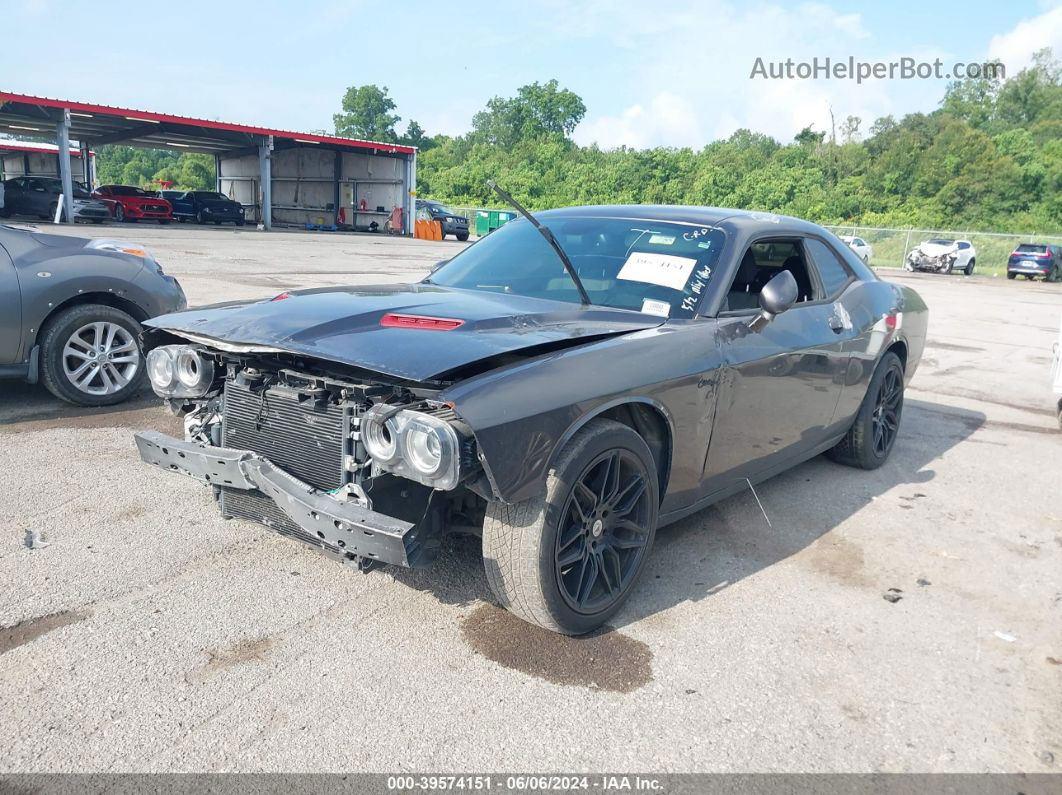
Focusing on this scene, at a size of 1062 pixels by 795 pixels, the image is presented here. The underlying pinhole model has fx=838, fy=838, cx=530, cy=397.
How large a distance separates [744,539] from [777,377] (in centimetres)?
84

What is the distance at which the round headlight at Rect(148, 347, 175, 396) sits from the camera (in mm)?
3564

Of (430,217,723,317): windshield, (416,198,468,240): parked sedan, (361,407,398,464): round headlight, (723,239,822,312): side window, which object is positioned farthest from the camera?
(416,198,468,240): parked sedan

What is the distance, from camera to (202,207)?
118ft

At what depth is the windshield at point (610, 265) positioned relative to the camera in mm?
3785

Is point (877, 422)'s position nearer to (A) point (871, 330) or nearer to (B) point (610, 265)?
(A) point (871, 330)

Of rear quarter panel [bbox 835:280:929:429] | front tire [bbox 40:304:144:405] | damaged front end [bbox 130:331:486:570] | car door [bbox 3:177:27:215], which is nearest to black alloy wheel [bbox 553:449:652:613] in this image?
damaged front end [bbox 130:331:486:570]

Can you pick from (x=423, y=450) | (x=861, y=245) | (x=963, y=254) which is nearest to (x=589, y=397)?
(x=423, y=450)

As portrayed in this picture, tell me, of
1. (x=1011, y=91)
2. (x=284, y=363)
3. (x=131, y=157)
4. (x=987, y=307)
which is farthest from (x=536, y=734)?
(x=131, y=157)

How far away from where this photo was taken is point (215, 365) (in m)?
3.54

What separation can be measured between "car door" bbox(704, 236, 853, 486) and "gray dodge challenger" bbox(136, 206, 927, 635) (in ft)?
0.05

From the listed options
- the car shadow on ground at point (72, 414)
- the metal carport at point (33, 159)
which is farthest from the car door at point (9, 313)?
the metal carport at point (33, 159)

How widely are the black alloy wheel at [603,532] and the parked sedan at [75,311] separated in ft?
14.0

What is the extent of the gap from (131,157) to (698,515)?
442 feet

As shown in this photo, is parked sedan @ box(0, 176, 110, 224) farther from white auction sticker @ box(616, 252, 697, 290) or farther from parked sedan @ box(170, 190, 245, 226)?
white auction sticker @ box(616, 252, 697, 290)
